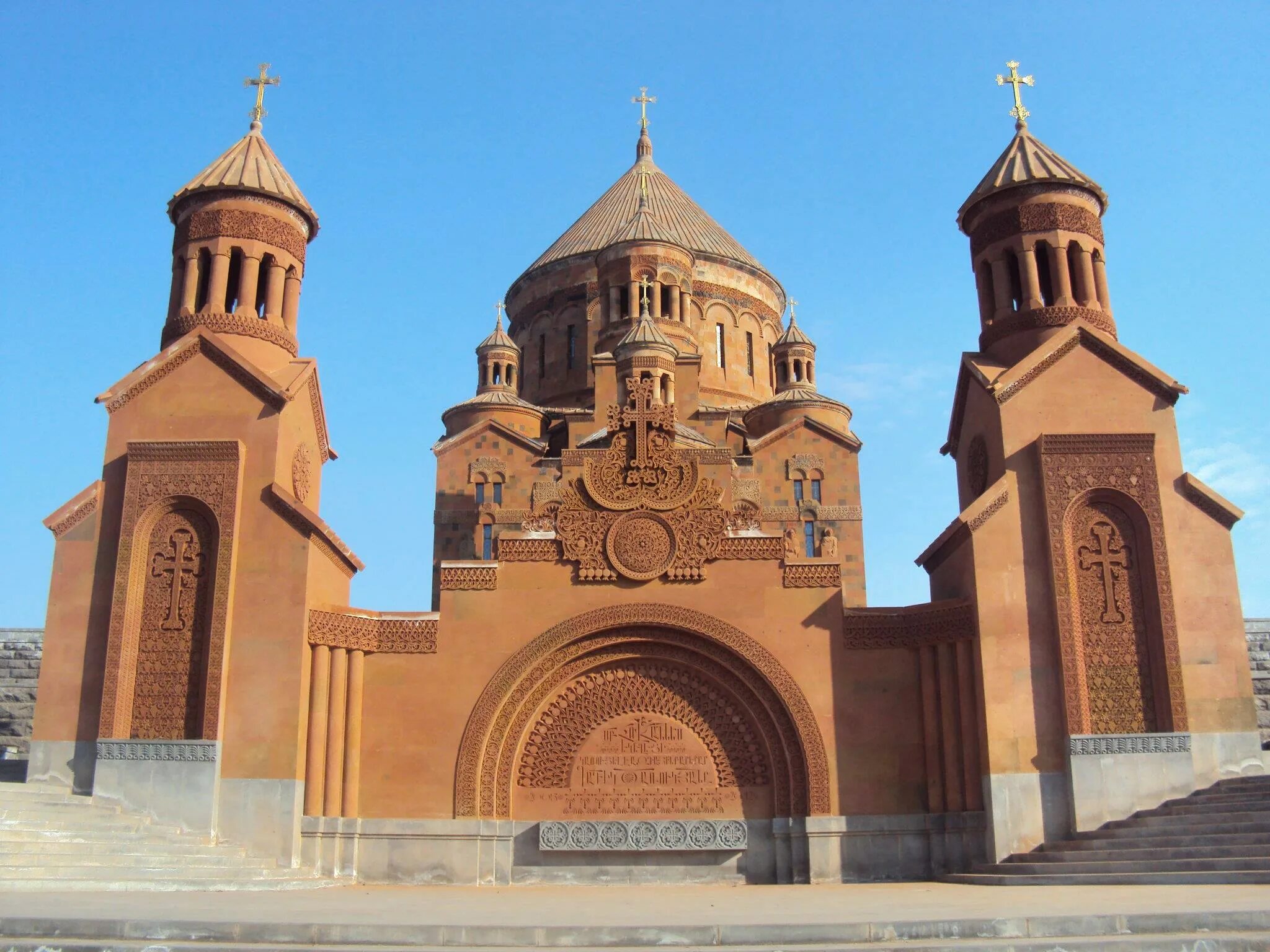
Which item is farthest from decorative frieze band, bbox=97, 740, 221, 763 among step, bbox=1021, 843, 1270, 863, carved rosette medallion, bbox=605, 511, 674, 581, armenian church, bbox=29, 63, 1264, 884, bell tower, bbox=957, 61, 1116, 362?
bell tower, bbox=957, 61, 1116, 362

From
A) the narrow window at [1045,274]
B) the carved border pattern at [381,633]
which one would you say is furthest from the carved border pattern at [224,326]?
the narrow window at [1045,274]

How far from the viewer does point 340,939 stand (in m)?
8.29

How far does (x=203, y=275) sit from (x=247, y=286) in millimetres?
844

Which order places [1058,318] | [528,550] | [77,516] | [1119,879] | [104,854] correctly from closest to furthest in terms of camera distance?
[1119,879], [104,854], [77,516], [528,550], [1058,318]

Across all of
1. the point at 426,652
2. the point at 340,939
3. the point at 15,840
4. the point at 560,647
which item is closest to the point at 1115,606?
the point at 560,647

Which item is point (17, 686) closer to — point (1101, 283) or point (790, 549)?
point (790, 549)

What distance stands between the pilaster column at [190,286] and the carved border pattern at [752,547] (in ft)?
28.6

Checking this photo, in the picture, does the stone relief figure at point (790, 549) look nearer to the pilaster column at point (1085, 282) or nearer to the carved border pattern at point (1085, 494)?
the carved border pattern at point (1085, 494)

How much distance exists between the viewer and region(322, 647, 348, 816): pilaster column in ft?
49.7

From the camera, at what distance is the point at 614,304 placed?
2911 centimetres

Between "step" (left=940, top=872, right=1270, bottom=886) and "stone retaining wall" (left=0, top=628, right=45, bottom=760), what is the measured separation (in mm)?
16008

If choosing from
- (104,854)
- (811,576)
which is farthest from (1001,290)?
(104,854)

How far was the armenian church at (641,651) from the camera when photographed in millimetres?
14734

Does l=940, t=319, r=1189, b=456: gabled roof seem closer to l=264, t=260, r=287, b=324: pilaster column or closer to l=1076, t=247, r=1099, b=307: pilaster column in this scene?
l=1076, t=247, r=1099, b=307: pilaster column
